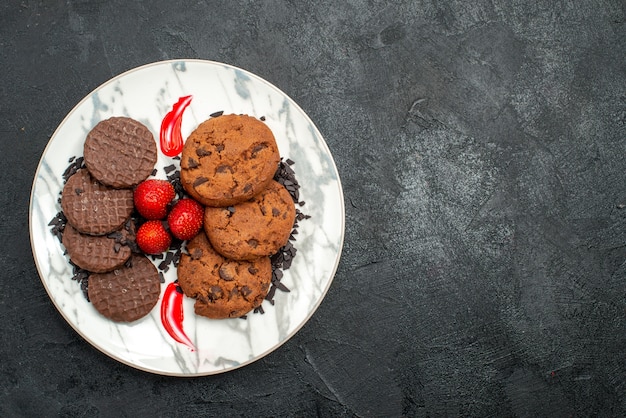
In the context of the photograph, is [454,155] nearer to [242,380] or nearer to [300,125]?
[300,125]

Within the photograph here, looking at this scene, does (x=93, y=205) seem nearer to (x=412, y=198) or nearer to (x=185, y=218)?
(x=185, y=218)

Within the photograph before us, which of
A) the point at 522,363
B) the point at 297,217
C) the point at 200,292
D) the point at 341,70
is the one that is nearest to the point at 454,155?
the point at 341,70

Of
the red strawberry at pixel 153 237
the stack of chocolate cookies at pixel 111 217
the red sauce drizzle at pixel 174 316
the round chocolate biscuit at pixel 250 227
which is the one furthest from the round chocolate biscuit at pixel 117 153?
the red sauce drizzle at pixel 174 316

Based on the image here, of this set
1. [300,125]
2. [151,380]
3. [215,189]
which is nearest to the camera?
[215,189]

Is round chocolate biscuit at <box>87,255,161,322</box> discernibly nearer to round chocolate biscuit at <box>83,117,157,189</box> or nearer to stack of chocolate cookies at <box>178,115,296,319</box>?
stack of chocolate cookies at <box>178,115,296,319</box>

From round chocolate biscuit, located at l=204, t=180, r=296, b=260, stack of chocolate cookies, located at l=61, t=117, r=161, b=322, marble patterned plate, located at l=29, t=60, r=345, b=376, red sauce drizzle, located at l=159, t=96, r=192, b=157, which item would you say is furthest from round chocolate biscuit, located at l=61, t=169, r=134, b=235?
round chocolate biscuit, located at l=204, t=180, r=296, b=260

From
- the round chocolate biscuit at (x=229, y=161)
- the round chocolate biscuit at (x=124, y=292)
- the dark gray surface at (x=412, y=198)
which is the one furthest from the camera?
the dark gray surface at (x=412, y=198)

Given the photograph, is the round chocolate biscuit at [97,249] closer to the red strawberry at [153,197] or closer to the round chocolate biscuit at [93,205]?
the round chocolate biscuit at [93,205]
